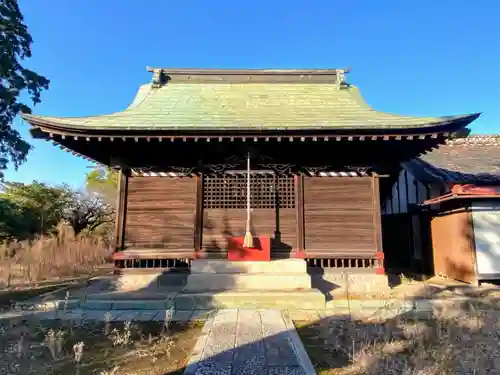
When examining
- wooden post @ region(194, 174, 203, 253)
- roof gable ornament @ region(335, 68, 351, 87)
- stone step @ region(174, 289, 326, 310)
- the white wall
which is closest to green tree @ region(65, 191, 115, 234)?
wooden post @ region(194, 174, 203, 253)

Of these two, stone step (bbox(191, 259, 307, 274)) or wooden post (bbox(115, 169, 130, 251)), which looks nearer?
stone step (bbox(191, 259, 307, 274))

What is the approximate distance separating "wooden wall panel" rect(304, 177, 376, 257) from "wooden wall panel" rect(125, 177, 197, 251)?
260cm

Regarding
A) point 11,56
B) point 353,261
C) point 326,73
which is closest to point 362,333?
point 353,261

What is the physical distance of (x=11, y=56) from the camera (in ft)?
36.6

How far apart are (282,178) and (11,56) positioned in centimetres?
1095

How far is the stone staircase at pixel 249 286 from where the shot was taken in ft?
17.8

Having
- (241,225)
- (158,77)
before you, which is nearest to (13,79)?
(158,77)

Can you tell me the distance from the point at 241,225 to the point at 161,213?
70.8 inches

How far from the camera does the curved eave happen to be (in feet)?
19.6

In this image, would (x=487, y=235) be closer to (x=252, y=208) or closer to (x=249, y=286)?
(x=252, y=208)

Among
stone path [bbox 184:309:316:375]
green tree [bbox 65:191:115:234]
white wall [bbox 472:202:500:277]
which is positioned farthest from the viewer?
green tree [bbox 65:191:115:234]

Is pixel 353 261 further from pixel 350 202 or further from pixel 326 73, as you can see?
pixel 326 73

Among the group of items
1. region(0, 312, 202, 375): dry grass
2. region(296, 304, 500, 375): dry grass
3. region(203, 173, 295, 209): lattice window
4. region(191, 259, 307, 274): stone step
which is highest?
region(203, 173, 295, 209): lattice window

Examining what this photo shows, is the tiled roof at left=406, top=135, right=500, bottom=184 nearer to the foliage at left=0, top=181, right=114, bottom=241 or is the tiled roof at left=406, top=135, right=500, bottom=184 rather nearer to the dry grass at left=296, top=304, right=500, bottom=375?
the dry grass at left=296, top=304, right=500, bottom=375
